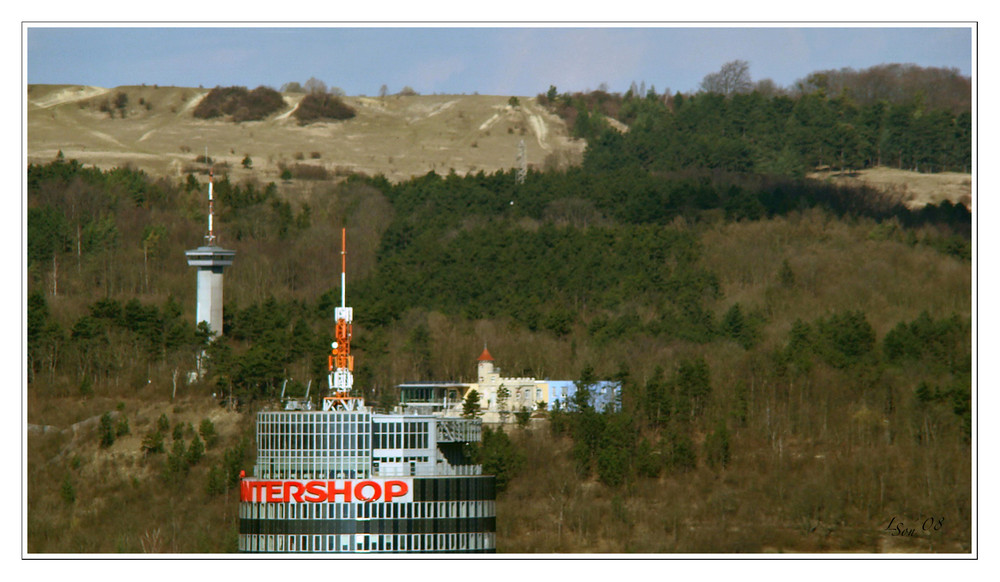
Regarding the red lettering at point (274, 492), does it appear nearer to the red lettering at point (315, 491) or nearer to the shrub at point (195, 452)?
the red lettering at point (315, 491)

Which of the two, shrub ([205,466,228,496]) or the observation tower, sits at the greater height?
the observation tower

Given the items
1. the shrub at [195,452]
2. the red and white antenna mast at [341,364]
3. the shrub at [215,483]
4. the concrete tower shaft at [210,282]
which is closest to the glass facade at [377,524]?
the red and white antenna mast at [341,364]

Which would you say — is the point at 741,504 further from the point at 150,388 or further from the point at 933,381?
the point at 150,388

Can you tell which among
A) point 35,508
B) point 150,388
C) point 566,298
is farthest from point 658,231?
point 35,508

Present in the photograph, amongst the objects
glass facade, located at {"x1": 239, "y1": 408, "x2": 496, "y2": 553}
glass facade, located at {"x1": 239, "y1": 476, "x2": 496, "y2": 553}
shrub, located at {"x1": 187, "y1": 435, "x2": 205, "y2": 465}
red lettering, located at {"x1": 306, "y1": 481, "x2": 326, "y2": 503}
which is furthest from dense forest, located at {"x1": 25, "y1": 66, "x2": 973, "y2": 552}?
red lettering, located at {"x1": 306, "y1": 481, "x2": 326, "y2": 503}

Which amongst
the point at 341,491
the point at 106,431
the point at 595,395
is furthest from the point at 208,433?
the point at 341,491

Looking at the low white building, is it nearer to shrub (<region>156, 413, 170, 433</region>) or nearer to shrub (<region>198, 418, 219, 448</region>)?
shrub (<region>198, 418, 219, 448</region>)
